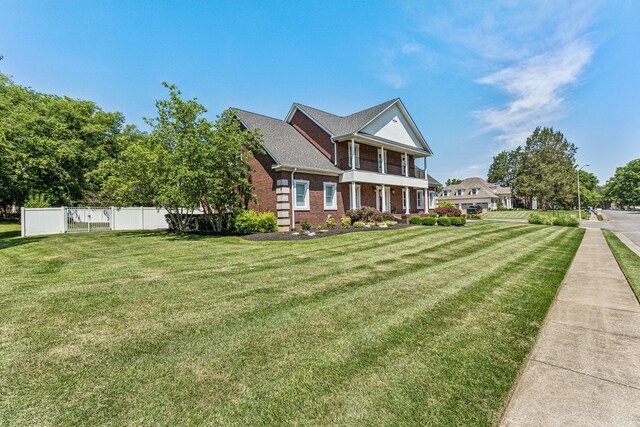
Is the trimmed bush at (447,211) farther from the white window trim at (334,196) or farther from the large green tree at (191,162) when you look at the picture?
the large green tree at (191,162)

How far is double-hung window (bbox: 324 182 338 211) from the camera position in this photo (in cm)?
1839

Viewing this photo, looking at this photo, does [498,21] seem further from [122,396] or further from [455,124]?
[122,396]

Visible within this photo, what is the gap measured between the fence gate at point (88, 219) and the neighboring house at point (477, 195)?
194 feet

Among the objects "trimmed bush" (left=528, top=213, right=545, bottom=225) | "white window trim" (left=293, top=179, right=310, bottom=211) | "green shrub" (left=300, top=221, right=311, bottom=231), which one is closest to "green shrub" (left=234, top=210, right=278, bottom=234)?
"green shrub" (left=300, top=221, right=311, bottom=231)

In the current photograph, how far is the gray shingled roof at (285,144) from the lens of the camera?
16859 mm

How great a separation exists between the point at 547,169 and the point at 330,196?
56.0 meters

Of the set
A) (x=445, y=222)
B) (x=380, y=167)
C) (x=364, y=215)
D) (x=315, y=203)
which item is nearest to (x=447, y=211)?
(x=445, y=222)

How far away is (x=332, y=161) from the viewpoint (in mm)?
20156

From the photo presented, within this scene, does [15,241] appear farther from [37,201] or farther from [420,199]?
[420,199]

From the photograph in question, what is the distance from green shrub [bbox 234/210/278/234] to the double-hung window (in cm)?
435

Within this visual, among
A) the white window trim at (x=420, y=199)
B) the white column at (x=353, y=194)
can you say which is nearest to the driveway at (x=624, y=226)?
the white window trim at (x=420, y=199)

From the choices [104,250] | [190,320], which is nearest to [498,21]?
[190,320]

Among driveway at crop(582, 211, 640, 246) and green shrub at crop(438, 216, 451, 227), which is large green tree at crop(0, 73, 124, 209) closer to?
green shrub at crop(438, 216, 451, 227)

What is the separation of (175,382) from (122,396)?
0.41 meters
